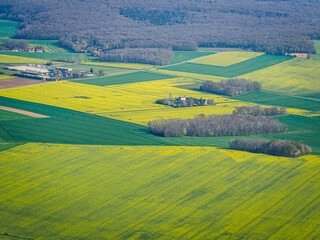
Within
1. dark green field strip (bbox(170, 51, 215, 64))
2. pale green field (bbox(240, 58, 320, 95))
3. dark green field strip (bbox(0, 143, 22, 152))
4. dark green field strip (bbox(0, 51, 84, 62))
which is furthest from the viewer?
dark green field strip (bbox(170, 51, 215, 64))

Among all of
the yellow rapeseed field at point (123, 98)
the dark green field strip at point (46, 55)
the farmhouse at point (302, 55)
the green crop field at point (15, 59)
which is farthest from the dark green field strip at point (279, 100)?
the green crop field at point (15, 59)

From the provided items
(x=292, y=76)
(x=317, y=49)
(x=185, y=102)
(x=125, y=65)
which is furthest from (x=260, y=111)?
(x=317, y=49)

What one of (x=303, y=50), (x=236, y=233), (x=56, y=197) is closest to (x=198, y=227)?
(x=236, y=233)

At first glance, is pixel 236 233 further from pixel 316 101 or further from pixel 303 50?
pixel 303 50

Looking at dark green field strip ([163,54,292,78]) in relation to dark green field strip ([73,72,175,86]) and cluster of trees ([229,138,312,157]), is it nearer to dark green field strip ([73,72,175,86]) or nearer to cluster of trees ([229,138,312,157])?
dark green field strip ([73,72,175,86])

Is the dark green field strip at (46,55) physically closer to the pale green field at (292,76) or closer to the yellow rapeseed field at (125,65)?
the yellow rapeseed field at (125,65)

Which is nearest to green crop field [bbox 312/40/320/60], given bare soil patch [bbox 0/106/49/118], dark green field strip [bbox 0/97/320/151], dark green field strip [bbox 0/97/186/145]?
dark green field strip [bbox 0/97/320/151]
